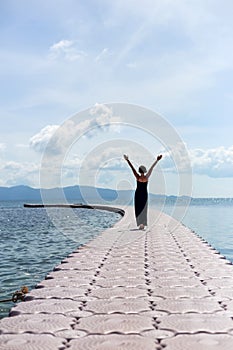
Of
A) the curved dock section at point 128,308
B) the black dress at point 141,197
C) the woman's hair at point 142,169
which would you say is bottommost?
the curved dock section at point 128,308

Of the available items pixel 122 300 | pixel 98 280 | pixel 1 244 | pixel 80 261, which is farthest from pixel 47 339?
pixel 1 244

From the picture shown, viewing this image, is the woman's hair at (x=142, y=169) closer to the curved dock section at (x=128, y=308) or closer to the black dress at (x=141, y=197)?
the black dress at (x=141, y=197)

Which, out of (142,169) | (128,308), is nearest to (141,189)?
(142,169)

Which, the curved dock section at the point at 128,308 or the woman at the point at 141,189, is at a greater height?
the woman at the point at 141,189

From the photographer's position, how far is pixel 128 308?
16.2ft

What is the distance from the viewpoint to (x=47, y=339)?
3900mm

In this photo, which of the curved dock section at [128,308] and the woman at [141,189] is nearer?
the curved dock section at [128,308]

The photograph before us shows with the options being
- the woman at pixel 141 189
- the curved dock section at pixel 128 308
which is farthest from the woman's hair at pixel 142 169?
the curved dock section at pixel 128 308

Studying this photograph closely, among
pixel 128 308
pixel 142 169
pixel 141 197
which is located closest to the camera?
pixel 128 308

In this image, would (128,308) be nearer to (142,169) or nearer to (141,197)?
(142,169)

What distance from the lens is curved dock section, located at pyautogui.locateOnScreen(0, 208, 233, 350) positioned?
3846 mm

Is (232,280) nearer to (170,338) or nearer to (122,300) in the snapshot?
(122,300)

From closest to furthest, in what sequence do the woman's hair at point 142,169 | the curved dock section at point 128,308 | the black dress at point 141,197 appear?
the curved dock section at point 128,308
the woman's hair at point 142,169
the black dress at point 141,197

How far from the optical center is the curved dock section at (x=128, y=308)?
3846 millimetres
